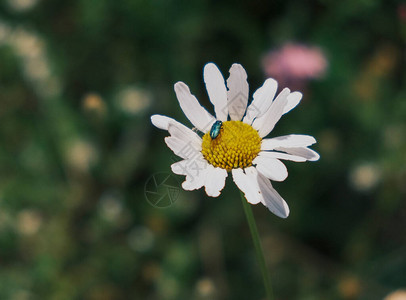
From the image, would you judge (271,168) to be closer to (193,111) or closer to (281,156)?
(281,156)

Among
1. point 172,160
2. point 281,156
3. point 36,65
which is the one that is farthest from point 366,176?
point 36,65

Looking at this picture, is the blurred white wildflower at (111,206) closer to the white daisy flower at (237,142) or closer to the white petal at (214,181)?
the white daisy flower at (237,142)

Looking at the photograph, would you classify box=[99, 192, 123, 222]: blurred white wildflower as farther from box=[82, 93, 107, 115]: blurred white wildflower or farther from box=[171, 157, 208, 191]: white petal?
box=[171, 157, 208, 191]: white petal

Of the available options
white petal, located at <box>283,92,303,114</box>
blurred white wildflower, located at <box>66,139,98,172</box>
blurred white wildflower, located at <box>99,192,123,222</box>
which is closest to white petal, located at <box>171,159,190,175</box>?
white petal, located at <box>283,92,303,114</box>

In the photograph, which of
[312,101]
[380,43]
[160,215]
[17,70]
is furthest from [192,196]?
[380,43]

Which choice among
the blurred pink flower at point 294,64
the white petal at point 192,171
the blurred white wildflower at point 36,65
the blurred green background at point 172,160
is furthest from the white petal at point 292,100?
the blurred white wildflower at point 36,65

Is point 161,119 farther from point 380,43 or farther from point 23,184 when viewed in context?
point 380,43
